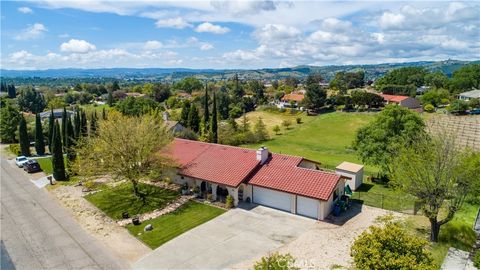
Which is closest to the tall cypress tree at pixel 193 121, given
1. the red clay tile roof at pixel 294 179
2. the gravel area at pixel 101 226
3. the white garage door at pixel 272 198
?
the gravel area at pixel 101 226

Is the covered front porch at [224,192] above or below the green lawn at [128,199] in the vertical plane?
above

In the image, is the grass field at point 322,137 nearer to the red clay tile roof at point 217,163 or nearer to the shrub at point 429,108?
the red clay tile roof at point 217,163

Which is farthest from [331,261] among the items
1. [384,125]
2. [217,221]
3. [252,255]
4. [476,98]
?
[476,98]

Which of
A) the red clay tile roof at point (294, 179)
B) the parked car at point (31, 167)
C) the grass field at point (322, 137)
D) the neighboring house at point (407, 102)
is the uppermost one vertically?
the neighboring house at point (407, 102)

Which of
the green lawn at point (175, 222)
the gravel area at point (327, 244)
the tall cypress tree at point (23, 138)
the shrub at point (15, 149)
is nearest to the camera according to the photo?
the gravel area at point (327, 244)

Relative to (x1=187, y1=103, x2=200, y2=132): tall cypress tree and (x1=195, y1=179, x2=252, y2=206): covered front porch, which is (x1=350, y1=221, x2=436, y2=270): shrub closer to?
(x1=195, y1=179, x2=252, y2=206): covered front porch

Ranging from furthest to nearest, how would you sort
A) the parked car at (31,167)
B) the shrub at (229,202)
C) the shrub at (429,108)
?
the shrub at (429,108) → the parked car at (31,167) → the shrub at (229,202)

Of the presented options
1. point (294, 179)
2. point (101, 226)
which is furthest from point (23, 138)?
point (294, 179)
